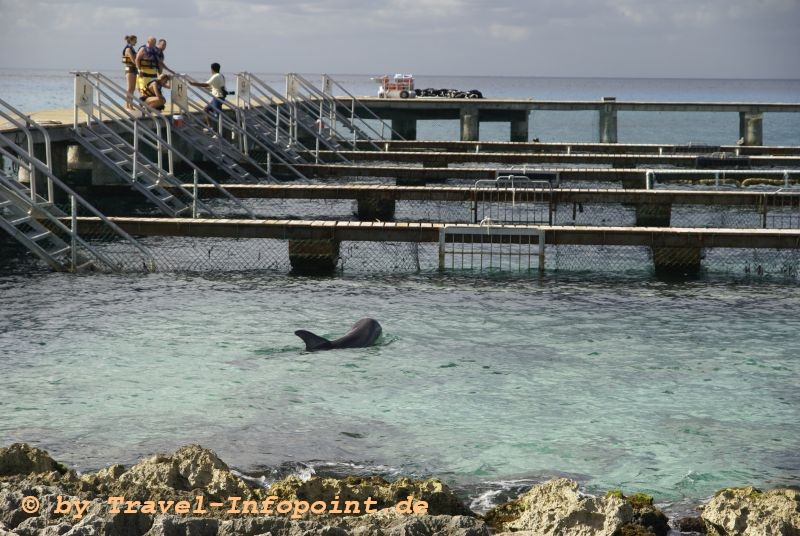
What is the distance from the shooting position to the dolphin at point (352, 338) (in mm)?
A: 14246

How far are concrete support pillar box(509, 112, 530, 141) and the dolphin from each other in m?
38.4

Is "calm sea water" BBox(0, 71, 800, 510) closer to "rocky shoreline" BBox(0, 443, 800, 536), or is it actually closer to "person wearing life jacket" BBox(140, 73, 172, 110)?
"rocky shoreline" BBox(0, 443, 800, 536)

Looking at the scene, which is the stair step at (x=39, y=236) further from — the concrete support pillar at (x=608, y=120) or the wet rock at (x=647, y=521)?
the concrete support pillar at (x=608, y=120)

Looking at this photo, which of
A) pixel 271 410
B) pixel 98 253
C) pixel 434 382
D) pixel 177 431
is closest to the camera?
pixel 177 431

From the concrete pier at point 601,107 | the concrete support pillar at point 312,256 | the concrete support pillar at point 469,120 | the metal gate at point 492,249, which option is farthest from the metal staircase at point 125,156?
the concrete support pillar at point 469,120

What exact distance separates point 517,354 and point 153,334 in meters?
4.45

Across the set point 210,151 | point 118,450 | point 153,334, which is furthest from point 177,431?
point 210,151

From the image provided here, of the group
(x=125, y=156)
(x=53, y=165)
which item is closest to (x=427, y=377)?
(x=125, y=156)

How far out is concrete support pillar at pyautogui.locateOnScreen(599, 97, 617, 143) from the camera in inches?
1919

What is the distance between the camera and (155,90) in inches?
1127

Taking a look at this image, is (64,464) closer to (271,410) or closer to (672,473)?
(271,410)

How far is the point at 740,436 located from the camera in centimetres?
1123

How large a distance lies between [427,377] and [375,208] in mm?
11841

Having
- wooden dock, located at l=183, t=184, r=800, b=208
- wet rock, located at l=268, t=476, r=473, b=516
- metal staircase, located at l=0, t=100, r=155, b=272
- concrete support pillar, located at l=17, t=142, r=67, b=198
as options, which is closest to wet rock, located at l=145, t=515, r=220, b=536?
wet rock, located at l=268, t=476, r=473, b=516
